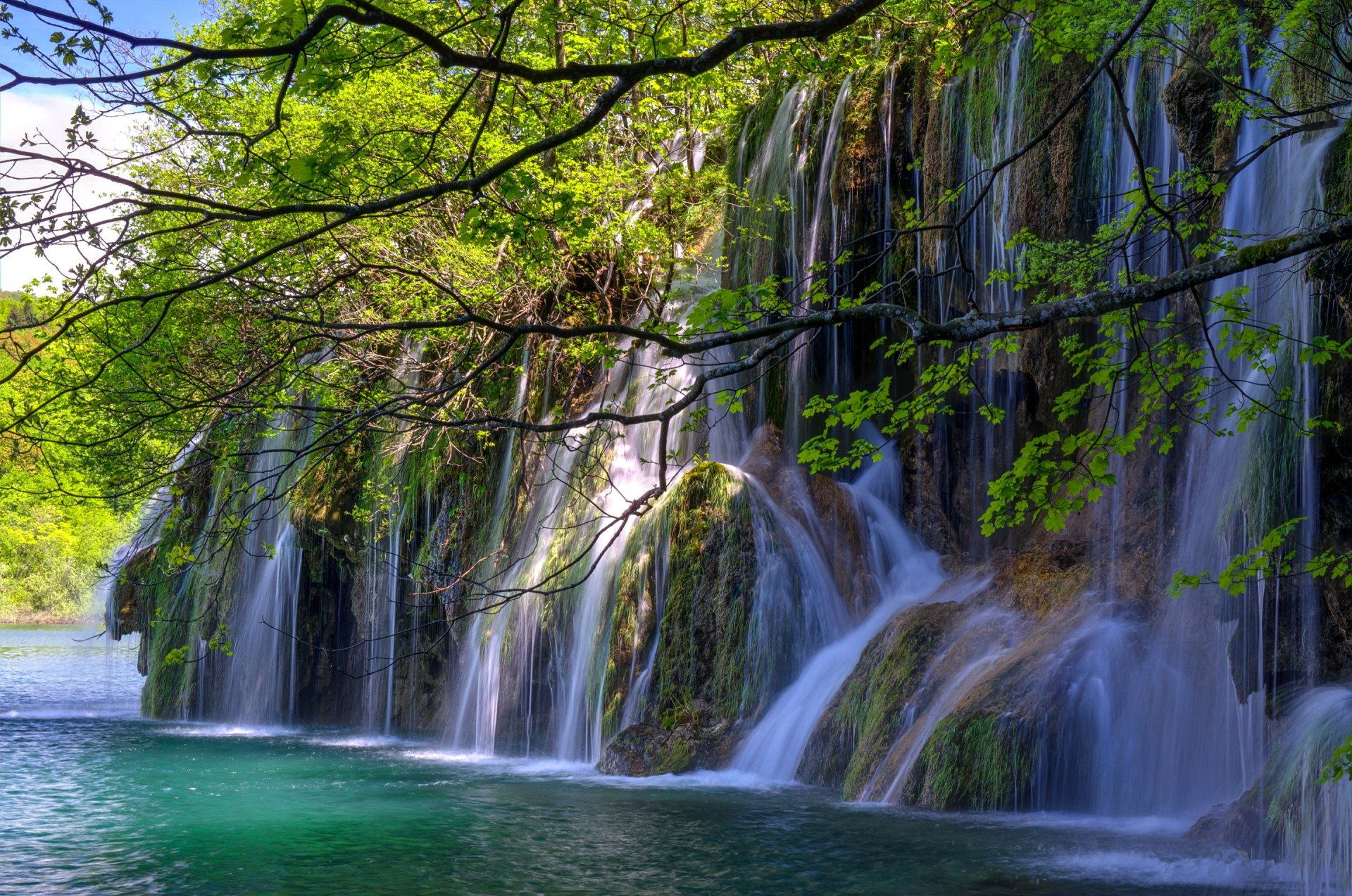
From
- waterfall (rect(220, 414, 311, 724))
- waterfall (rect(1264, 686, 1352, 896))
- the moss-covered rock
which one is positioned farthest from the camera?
waterfall (rect(220, 414, 311, 724))

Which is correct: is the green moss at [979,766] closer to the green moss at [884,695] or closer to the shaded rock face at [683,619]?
the green moss at [884,695]

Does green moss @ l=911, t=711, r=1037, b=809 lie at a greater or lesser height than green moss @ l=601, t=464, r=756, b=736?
lesser

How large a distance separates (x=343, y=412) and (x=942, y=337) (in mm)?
2464

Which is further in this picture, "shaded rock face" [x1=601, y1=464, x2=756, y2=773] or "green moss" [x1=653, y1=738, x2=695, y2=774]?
"shaded rock face" [x1=601, y1=464, x2=756, y2=773]

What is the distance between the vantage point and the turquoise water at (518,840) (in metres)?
7.70

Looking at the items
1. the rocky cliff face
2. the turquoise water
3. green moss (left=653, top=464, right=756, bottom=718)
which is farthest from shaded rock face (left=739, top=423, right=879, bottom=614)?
the turquoise water

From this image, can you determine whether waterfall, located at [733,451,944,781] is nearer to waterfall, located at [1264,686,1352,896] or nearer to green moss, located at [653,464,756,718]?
green moss, located at [653,464,756,718]

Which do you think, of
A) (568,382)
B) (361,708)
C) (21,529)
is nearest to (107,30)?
(568,382)

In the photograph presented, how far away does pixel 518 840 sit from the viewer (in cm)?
937

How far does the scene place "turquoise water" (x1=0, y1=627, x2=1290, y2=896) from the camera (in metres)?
7.70

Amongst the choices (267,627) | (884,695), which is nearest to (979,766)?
(884,695)

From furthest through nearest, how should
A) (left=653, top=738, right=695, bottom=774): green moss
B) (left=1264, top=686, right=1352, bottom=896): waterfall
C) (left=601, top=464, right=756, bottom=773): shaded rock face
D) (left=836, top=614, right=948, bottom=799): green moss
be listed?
(left=601, top=464, right=756, bottom=773): shaded rock face → (left=653, top=738, right=695, bottom=774): green moss → (left=836, top=614, right=948, bottom=799): green moss → (left=1264, top=686, right=1352, bottom=896): waterfall

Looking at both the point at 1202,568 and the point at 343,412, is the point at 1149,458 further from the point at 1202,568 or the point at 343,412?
the point at 343,412

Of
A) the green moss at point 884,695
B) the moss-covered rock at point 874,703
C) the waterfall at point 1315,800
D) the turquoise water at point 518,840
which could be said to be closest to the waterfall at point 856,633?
the moss-covered rock at point 874,703
